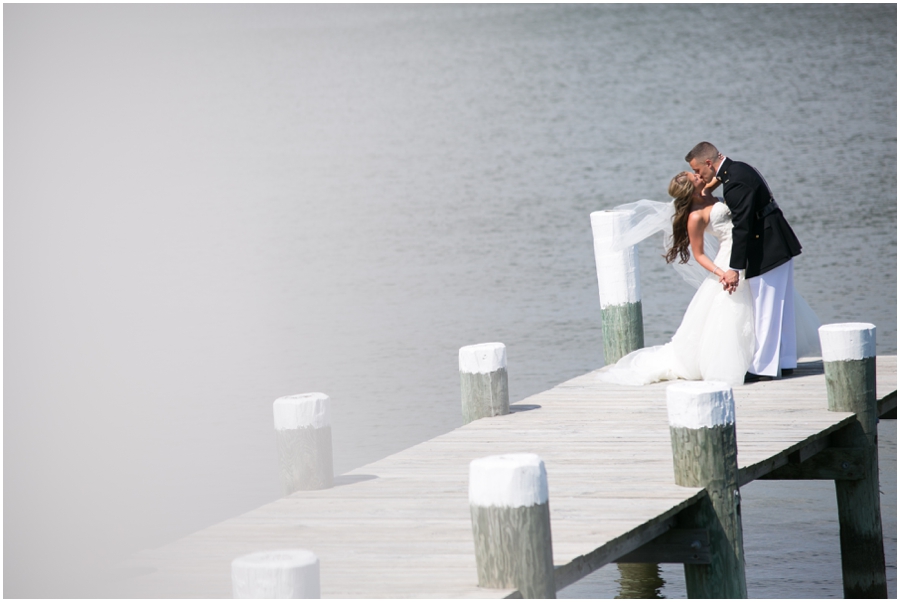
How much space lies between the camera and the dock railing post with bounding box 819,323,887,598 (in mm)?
8422

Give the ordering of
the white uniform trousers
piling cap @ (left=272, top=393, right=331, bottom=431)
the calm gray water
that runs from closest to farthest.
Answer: piling cap @ (left=272, top=393, right=331, bottom=431), the white uniform trousers, the calm gray water

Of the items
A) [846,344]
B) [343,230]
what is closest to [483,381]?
[846,344]

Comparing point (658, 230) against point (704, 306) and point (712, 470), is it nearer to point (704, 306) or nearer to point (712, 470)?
point (704, 306)

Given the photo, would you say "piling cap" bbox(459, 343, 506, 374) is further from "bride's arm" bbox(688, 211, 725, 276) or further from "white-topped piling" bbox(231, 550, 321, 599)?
"white-topped piling" bbox(231, 550, 321, 599)

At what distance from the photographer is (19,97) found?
43938 millimetres

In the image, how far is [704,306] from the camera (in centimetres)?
937

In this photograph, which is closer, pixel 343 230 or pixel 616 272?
pixel 616 272

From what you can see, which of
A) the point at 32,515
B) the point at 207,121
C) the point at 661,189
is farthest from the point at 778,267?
the point at 207,121

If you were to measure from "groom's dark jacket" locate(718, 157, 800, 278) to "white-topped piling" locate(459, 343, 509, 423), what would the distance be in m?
1.71

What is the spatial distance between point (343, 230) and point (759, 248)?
21.7m

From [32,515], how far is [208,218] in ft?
67.9

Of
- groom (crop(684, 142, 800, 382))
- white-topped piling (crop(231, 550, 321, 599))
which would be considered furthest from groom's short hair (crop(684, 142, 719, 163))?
white-topped piling (crop(231, 550, 321, 599))

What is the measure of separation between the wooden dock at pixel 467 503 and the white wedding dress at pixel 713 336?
25cm

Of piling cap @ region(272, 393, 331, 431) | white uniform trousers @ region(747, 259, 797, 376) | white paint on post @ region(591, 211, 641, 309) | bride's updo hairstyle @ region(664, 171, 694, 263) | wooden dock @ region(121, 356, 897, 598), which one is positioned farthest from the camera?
white paint on post @ region(591, 211, 641, 309)
